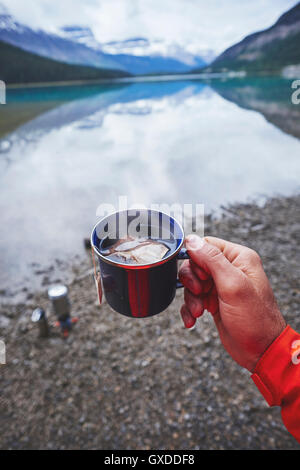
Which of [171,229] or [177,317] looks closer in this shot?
[171,229]

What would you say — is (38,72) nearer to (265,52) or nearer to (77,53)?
(265,52)

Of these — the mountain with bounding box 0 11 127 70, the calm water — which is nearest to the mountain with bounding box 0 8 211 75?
the mountain with bounding box 0 11 127 70

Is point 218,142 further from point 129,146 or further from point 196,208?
point 196,208

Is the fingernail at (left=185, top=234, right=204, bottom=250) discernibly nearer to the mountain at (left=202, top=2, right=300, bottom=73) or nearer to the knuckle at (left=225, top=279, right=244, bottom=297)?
the knuckle at (left=225, top=279, right=244, bottom=297)

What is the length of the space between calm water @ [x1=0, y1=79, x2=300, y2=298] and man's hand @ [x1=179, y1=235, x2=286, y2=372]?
3.81 meters

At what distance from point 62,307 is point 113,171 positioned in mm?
8136

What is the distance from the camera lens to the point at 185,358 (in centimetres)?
277

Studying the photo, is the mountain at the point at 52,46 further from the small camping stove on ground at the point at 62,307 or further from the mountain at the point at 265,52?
the small camping stove on ground at the point at 62,307

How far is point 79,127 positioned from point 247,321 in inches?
879

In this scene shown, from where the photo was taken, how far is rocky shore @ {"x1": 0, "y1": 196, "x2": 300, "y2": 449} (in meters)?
2.21

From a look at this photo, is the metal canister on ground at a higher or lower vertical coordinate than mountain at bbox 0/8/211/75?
lower

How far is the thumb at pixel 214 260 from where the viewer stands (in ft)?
3.77
